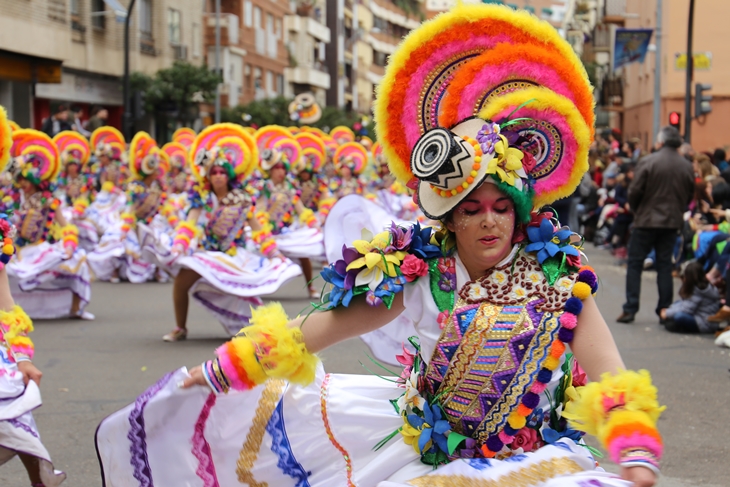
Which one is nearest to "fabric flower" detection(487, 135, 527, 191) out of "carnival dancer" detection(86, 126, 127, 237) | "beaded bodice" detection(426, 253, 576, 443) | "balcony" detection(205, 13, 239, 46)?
"beaded bodice" detection(426, 253, 576, 443)

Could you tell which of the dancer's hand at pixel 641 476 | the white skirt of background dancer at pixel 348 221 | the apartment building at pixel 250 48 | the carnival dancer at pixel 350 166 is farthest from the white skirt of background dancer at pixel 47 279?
the apartment building at pixel 250 48

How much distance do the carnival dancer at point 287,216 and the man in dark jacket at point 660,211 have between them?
433 centimetres

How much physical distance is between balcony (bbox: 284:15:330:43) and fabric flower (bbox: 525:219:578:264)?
58.3 meters

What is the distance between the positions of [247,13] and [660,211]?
4224 centimetres

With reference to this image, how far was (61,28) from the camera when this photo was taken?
28141 millimetres

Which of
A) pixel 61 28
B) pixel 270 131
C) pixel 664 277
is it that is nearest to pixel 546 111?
pixel 664 277

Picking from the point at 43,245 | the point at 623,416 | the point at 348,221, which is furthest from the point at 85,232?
the point at 623,416

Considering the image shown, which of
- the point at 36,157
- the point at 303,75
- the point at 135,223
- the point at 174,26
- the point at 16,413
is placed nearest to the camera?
the point at 16,413

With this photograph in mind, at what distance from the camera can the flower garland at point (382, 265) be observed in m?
3.21

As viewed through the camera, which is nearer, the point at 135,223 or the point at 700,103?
the point at 135,223

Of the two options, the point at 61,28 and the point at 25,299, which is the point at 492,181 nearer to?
the point at 25,299

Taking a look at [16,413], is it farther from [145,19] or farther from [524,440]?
[145,19]

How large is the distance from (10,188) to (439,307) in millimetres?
8377

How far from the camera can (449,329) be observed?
3.18 metres
